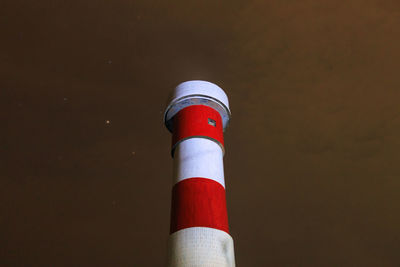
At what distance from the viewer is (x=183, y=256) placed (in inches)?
80.7

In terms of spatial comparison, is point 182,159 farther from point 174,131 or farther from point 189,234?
point 189,234

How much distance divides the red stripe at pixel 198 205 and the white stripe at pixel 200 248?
0.05 meters

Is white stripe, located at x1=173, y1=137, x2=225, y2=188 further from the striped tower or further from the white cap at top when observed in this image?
the white cap at top

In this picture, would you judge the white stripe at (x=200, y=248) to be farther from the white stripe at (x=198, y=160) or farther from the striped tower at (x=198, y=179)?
the white stripe at (x=198, y=160)

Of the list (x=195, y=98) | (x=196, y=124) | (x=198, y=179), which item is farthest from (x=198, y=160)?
(x=195, y=98)

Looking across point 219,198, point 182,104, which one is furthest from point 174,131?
point 219,198

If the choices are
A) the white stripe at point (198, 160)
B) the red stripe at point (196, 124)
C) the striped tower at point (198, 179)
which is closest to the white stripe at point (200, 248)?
the striped tower at point (198, 179)

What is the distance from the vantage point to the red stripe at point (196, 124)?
258 cm

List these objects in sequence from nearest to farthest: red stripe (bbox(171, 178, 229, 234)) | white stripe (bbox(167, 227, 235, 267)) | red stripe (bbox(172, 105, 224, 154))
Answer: white stripe (bbox(167, 227, 235, 267)), red stripe (bbox(171, 178, 229, 234)), red stripe (bbox(172, 105, 224, 154))

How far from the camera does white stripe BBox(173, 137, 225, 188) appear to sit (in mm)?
2395

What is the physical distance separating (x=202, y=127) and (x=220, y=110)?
348mm

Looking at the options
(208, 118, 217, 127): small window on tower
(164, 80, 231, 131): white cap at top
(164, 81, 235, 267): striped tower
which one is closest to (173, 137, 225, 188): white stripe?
(164, 81, 235, 267): striped tower

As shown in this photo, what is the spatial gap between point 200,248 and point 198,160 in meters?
0.57

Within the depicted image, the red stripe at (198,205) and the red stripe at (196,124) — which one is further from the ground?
the red stripe at (196,124)
